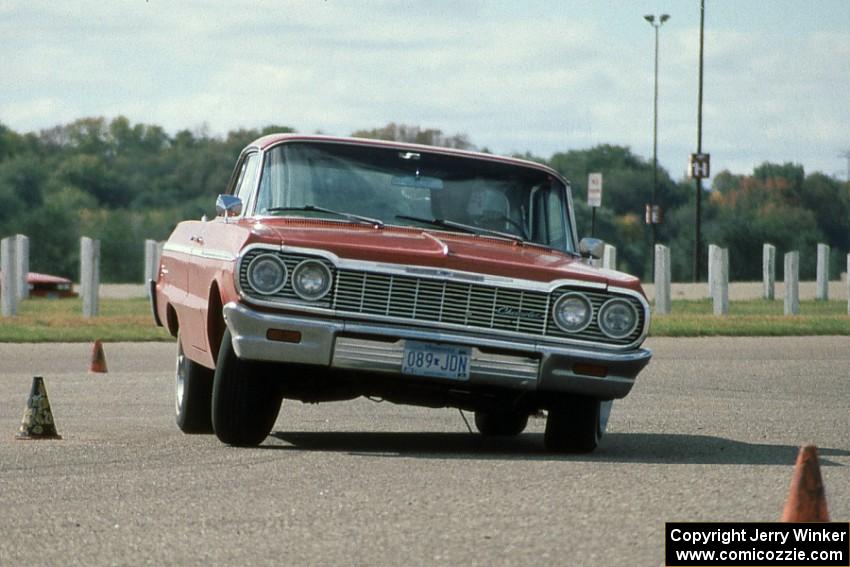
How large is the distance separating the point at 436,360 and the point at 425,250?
59 cm

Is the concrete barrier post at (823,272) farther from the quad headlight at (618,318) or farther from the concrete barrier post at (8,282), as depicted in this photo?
the quad headlight at (618,318)

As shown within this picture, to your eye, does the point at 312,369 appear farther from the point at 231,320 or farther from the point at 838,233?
the point at 838,233

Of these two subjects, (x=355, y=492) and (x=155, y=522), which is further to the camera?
(x=355, y=492)

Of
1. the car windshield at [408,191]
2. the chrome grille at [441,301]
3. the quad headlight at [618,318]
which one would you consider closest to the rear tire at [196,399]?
the car windshield at [408,191]

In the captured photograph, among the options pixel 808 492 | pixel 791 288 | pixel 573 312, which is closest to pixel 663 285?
pixel 791 288

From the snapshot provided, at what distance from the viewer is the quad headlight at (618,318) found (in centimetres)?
995

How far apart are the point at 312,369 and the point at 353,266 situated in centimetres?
65

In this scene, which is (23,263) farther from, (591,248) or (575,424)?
(575,424)

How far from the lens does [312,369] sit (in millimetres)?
9938

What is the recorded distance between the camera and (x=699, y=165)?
53625 millimetres

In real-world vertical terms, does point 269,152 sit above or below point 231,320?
above

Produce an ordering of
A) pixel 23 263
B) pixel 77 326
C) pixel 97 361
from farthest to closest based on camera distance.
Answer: pixel 23 263 < pixel 77 326 < pixel 97 361

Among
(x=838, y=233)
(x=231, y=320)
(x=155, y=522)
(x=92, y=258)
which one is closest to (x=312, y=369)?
(x=231, y=320)

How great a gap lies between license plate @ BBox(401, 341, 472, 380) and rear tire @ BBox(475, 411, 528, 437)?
7.07ft
